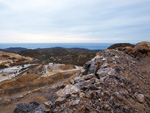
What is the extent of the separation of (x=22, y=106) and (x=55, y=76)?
1280 centimetres

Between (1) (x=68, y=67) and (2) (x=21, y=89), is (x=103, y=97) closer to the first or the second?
(2) (x=21, y=89)

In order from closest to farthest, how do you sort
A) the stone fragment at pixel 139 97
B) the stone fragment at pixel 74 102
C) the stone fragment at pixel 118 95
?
the stone fragment at pixel 74 102 → the stone fragment at pixel 118 95 → the stone fragment at pixel 139 97

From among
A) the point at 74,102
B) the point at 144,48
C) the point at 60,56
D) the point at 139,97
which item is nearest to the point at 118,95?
the point at 139,97

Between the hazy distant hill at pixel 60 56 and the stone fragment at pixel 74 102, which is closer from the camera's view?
the stone fragment at pixel 74 102

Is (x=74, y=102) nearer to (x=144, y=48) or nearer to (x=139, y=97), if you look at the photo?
(x=139, y=97)

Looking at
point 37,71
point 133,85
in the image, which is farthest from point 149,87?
point 37,71

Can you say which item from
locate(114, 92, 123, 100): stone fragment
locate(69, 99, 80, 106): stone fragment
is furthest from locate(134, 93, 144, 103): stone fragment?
locate(69, 99, 80, 106): stone fragment

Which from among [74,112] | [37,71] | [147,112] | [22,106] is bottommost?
[37,71]

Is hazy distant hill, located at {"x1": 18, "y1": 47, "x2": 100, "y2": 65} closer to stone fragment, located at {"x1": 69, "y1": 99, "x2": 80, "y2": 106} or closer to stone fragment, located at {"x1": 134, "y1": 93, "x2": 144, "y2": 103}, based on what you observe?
stone fragment, located at {"x1": 134, "y1": 93, "x2": 144, "y2": 103}

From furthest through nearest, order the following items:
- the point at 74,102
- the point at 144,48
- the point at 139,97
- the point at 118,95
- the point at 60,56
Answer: the point at 60,56, the point at 144,48, the point at 139,97, the point at 118,95, the point at 74,102

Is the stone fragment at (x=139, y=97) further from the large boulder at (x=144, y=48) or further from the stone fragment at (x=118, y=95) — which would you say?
the large boulder at (x=144, y=48)

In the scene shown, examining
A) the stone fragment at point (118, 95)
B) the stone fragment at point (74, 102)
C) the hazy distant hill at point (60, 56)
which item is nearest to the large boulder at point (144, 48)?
the stone fragment at point (118, 95)

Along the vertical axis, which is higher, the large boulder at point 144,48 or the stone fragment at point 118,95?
the large boulder at point 144,48

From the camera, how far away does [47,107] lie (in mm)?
4773
